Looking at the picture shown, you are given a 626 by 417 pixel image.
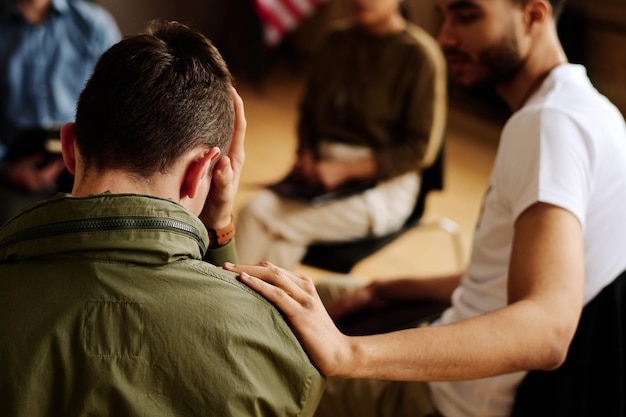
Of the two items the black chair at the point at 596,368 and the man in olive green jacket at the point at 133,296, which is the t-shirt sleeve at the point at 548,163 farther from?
the man in olive green jacket at the point at 133,296

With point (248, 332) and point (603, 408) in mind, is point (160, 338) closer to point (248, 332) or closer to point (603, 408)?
point (248, 332)

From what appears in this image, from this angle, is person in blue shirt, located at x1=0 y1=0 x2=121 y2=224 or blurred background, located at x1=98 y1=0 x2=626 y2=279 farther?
blurred background, located at x1=98 y1=0 x2=626 y2=279

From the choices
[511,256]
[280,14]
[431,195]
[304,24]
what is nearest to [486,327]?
[511,256]

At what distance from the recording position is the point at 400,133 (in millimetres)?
2609

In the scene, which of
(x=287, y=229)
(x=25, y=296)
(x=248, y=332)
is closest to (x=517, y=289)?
(x=248, y=332)

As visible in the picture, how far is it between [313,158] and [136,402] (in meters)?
1.93

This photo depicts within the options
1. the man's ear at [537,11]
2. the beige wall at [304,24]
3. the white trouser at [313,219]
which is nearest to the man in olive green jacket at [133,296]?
the man's ear at [537,11]

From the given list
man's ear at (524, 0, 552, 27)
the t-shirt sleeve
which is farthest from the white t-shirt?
man's ear at (524, 0, 552, 27)

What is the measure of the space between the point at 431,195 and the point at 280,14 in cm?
221

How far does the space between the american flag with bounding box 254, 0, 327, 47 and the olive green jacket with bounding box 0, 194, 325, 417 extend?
15.7 ft

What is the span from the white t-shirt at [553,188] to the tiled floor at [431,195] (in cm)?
135

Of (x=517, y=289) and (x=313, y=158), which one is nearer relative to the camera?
(x=517, y=289)

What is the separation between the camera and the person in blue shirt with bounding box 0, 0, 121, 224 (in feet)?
9.00

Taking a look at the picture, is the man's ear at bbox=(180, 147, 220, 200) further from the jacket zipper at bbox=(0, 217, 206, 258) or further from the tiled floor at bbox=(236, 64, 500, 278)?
the tiled floor at bbox=(236, 64, 500, 278)
